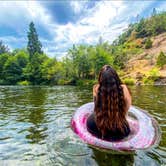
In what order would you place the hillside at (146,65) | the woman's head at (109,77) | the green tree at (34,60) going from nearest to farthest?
the woman's head at (109,77)
the hillside at (146,65)
the green tree at (34,60)

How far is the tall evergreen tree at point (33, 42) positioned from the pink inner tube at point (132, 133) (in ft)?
240

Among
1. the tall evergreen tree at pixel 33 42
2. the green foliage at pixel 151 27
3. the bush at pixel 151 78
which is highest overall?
the green foliage at pixel 151 27

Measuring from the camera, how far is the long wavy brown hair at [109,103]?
15.7 feet

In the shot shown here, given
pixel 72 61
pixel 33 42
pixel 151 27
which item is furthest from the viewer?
pixel 151 27

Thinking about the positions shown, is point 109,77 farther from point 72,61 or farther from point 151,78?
point 72,61

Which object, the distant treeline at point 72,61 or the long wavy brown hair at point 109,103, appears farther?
the distant treeline at point 72,61

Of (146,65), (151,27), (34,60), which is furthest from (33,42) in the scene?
(151,27)

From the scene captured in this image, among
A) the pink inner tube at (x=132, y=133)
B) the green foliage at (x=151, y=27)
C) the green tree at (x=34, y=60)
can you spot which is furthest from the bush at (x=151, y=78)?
the green foliage at (x=151, y=27)

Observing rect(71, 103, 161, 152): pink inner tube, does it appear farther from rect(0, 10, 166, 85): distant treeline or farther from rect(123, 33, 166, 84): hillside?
rect(0, 10, 166, 85): distant treeline

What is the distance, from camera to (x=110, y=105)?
16.1 feet

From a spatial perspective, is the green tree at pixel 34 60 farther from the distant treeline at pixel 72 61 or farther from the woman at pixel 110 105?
the woman at pixel 110 105

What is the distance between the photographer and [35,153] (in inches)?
222

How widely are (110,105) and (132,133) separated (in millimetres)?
1131

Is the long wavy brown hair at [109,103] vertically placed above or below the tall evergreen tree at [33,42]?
below
